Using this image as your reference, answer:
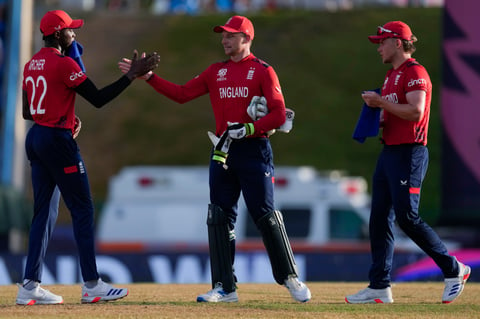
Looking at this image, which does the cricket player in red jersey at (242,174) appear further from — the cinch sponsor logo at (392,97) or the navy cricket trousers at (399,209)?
the cinch sponsor logo at (392,97)

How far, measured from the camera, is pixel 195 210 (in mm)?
18984

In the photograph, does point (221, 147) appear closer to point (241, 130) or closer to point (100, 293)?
point (241, 130)

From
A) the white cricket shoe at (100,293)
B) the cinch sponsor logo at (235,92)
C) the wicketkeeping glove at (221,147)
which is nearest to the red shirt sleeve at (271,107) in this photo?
the cinch sponsor logo at (235,92)

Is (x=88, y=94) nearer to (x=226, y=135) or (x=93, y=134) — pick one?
(x=226, y=135)

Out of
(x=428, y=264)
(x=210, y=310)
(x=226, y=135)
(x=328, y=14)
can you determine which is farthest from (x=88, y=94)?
(x=328, y=14)

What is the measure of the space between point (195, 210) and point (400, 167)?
10.3 meters

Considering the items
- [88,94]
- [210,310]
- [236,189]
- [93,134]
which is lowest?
[93,134]

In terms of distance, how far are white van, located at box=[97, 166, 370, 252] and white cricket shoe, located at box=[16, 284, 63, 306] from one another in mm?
9432

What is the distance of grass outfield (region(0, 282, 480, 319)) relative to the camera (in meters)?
8.04

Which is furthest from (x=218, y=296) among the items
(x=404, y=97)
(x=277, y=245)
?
(x=404, y=97)

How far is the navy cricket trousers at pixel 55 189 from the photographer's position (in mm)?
8672

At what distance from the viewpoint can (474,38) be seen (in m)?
17.1

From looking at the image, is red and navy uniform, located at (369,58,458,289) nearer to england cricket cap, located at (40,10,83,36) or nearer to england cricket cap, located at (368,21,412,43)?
england cricket cap, located at (368,21,412,43)

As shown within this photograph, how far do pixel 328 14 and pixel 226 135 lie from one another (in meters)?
33.6
